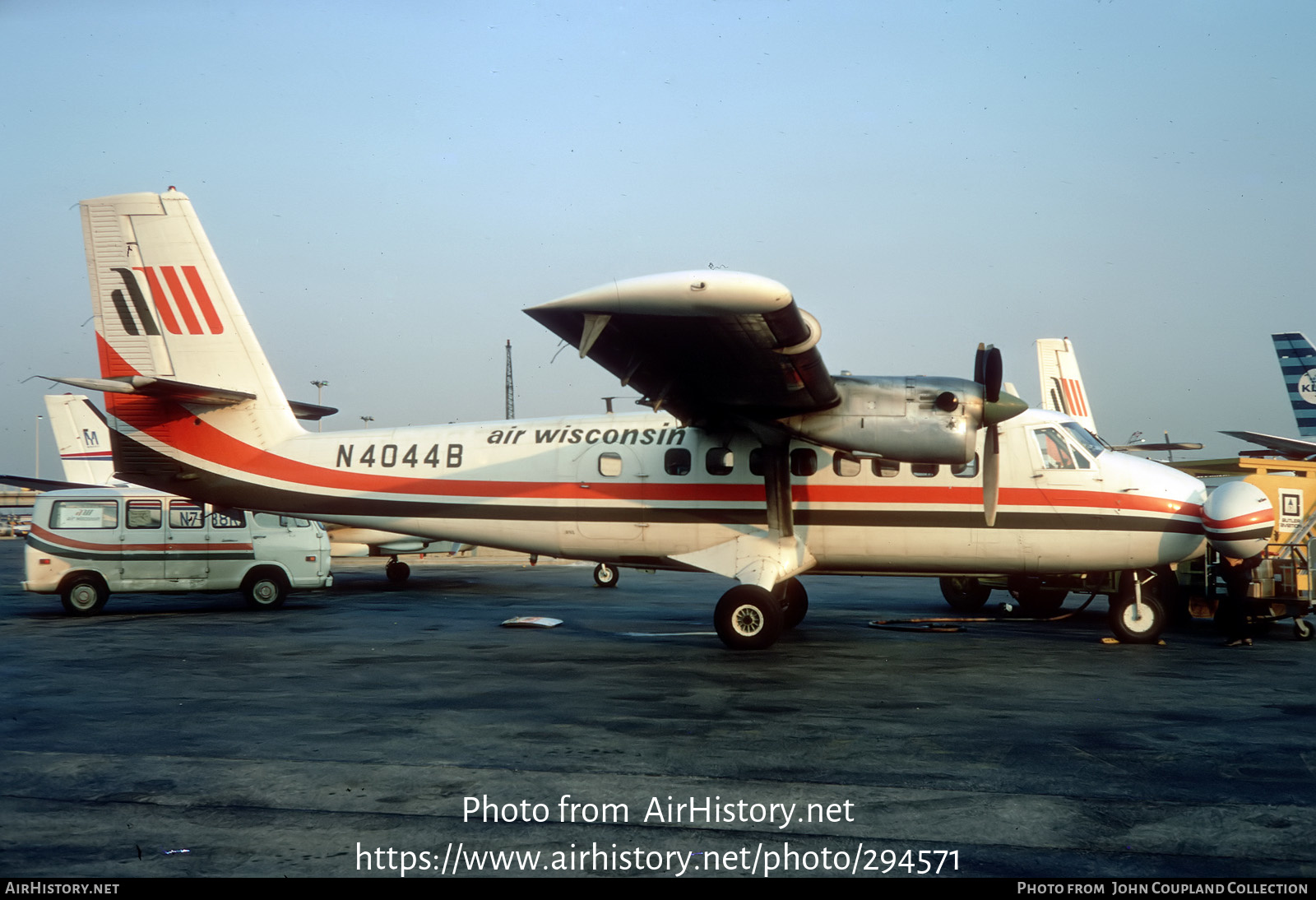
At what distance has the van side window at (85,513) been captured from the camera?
1842 cm

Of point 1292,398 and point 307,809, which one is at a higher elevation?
point 1292,398

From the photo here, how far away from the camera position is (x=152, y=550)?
18.9 m

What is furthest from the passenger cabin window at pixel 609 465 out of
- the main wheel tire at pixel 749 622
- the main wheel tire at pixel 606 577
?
the main wheel tire at pixel 606 577

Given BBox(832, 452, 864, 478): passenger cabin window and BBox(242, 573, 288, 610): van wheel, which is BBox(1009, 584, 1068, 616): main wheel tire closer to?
BBox(832, 452, 864, 478): passenger cabin window

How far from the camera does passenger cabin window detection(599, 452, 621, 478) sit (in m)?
14.5

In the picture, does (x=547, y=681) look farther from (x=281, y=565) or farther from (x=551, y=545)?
(x=281, y=565)

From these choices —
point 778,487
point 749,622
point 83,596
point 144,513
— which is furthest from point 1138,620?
point 83,596

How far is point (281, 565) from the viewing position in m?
19.9

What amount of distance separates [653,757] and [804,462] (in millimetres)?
7626

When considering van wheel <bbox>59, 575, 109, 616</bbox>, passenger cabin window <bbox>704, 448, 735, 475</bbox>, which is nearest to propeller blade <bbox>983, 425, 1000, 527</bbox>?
passenger cabin window <bbox>704, 448, 735, 475</bbox>

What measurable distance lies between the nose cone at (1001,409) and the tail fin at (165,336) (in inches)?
421

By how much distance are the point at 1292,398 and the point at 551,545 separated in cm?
3136
